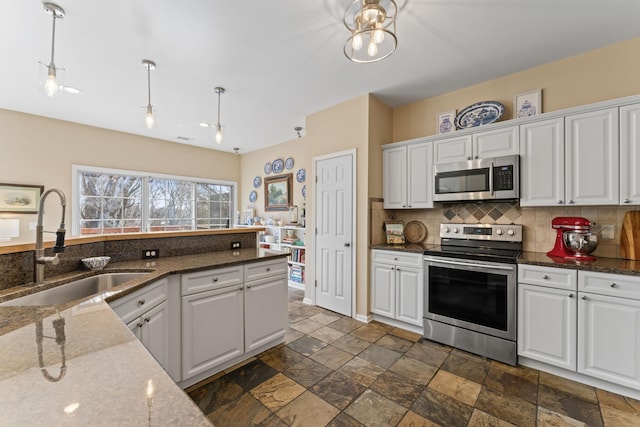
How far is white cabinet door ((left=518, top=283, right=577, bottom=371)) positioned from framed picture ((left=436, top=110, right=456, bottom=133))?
1816 millimetres

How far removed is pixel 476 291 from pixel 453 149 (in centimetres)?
146

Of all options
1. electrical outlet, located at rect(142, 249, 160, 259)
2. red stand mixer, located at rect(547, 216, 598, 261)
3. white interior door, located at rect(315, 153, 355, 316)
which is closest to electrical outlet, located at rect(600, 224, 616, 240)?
red stand mixer, located at rect(547, 216, 598, 261)

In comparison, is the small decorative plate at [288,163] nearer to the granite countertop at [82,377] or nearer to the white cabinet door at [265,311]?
the white cabinet door at [265,311]

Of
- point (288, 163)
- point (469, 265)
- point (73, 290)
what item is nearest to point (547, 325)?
point (469, 265)

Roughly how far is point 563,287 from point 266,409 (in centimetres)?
234

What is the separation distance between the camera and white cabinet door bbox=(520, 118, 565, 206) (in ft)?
7.70

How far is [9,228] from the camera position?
11.6ft

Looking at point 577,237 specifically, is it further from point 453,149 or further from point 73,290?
point 73,290

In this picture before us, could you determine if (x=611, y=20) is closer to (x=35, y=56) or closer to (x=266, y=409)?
(x=266, y=409)

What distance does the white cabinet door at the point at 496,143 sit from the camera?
2564 mm

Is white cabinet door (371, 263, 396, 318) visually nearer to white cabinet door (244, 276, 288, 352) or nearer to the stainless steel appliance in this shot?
the stainless steel appliance

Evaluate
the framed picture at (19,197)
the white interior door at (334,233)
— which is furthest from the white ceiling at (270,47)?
the framed picture at (19,197)

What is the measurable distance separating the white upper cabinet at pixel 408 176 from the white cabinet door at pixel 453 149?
8 centimetres

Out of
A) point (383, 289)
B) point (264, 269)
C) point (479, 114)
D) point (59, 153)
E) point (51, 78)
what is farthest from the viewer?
point (59, 153)
